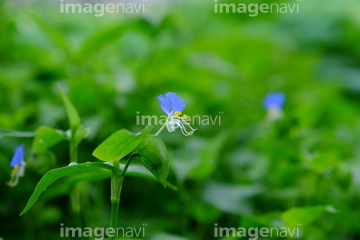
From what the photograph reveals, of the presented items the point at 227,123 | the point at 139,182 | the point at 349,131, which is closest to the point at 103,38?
the point at 139,182

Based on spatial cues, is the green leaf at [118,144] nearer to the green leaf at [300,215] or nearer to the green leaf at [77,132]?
the green leaf at [77,132]

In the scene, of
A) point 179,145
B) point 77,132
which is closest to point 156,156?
point 77,132

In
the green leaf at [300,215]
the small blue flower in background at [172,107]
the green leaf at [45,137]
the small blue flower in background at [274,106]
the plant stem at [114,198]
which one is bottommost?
the green leaf at [300,215]

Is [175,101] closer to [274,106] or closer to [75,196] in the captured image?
[75,196]

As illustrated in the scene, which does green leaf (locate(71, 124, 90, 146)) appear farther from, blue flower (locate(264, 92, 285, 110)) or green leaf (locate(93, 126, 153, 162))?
blue flower (locate(264, 92, 285, 110))

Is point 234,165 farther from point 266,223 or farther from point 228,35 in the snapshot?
point 228,35
